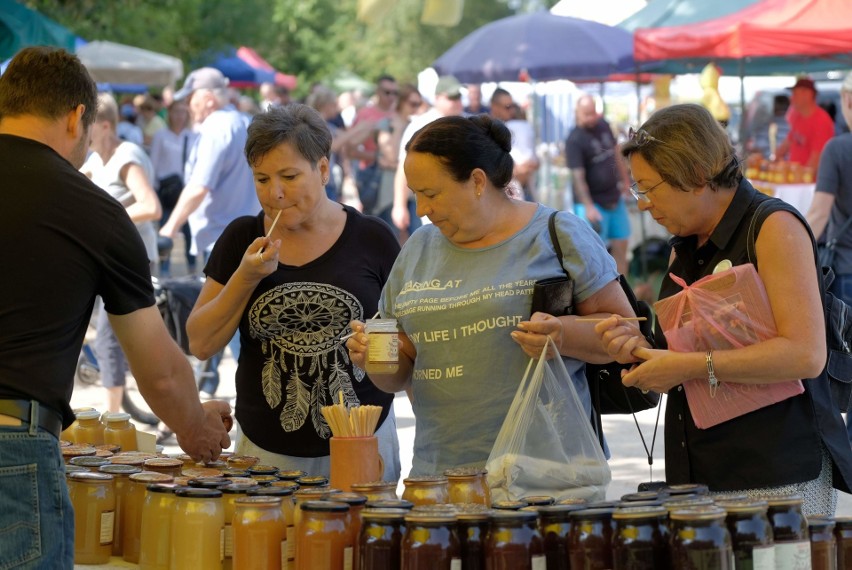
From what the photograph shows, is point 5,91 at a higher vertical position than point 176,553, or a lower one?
higher

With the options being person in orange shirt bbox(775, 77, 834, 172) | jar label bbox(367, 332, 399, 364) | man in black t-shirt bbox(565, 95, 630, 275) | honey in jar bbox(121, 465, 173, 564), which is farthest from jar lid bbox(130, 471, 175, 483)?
person in orange shirt bbox(775, 77, 834, 172)

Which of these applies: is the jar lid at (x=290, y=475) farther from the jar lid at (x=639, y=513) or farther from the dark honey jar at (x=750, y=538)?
the dark honey jar at (x=750, y=538)

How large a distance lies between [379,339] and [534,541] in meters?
0.94

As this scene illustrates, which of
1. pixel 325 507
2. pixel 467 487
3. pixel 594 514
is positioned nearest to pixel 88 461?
pixel 325 507

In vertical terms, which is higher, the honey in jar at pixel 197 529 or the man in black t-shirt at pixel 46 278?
the man in black t-shirt at pixel 46 278

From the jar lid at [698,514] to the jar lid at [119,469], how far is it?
70.1 inches

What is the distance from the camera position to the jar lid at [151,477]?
12.1 ft

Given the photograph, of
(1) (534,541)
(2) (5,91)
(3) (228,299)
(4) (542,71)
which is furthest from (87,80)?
(4) (542,71)

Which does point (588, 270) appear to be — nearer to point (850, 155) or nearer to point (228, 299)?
point (228, 299)

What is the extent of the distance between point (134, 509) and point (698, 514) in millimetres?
1772

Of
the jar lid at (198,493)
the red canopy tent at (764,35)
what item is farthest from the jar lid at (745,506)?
the red canopy tent at (764,35)

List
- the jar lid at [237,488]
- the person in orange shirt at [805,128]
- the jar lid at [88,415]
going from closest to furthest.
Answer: the jar lid at [237,488] < the jar lid at [88,415] < the person in orange shirt at [805,128]

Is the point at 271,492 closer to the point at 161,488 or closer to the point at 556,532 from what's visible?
the point at 161,488

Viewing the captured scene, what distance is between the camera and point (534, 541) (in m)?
2.90
